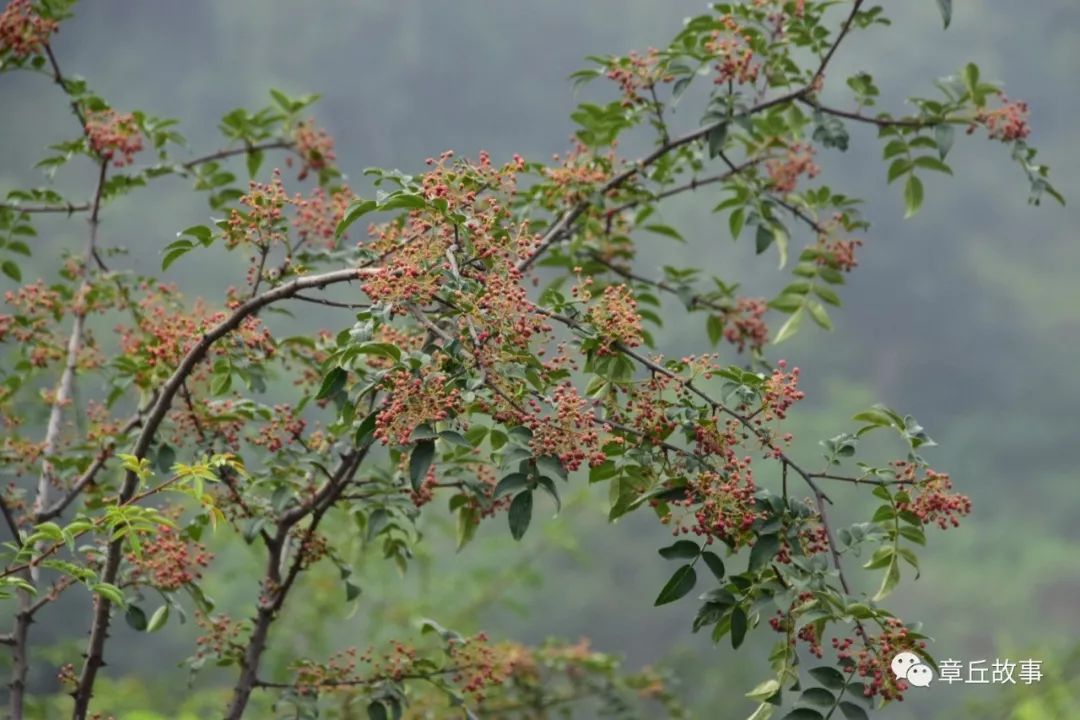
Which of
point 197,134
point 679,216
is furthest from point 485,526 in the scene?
point 197,134

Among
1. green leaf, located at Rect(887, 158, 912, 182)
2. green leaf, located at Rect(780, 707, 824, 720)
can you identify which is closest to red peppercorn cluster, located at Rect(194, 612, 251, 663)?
green leaf, located at Rect(780, 707, 824, 720)

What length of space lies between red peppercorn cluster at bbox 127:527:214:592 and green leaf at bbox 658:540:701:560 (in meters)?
0.65

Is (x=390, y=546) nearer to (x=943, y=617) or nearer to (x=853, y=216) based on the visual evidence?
(x=853, y=216)

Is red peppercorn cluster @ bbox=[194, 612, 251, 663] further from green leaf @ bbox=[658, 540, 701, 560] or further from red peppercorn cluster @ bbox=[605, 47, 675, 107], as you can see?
red peppercorn cluster @ bbox=[605, 47, 675, 107]

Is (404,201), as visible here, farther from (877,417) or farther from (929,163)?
(929,163)

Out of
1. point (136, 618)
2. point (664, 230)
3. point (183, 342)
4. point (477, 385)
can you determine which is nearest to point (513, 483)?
point (477, 385)

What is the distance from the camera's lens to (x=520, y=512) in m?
1.44

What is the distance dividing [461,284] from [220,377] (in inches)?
22.6

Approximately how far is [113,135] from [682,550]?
3.98 ft

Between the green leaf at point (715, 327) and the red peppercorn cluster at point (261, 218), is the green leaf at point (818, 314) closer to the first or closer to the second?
the green leaf at point (715, 327)

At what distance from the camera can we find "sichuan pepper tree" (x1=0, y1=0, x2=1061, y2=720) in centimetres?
139

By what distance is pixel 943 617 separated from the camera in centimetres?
550

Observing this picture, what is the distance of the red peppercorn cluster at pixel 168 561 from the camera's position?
1.76 metres

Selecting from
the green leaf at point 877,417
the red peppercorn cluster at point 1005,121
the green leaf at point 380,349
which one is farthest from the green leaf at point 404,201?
the red peppercorn cluster at point 1005,121
